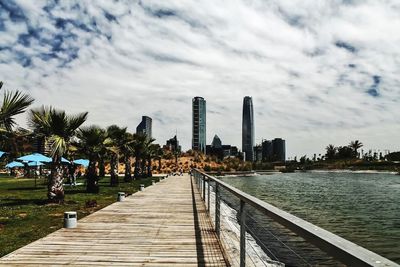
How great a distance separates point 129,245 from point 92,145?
17008mm

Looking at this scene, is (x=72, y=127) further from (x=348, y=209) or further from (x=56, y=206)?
(x=348, y=209)

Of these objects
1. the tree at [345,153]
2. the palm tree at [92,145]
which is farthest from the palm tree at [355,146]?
the palm tree at [92,145]

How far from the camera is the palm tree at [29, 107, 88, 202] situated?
16328 millimetres

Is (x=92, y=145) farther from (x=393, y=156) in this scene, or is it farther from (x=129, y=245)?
(x=393, y=156)

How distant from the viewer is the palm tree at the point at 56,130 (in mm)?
16328

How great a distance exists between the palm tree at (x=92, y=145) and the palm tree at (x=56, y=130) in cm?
635

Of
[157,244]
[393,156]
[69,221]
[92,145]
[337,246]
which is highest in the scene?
[92,145]

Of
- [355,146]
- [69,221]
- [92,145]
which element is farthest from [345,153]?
[69,221]

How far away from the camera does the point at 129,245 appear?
7777mm

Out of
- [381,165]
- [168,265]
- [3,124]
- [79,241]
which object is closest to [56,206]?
[3,124]

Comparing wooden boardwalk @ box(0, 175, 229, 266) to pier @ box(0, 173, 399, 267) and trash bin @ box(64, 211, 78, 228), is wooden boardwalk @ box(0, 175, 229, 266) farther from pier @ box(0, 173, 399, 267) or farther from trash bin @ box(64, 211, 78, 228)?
trash bin @ box(64, 211, 78, 228)

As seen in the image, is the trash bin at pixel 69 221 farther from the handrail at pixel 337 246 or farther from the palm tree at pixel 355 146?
the palm tree at pixel 355 146

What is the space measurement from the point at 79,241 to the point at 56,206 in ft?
28.4

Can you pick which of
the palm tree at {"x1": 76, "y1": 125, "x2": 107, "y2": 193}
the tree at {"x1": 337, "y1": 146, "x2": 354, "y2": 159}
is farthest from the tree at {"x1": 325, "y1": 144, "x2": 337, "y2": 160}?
the palm tree at {"x1": 76, "y1": 125, "x2": 107, "y2": 193}
